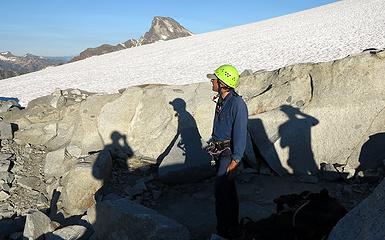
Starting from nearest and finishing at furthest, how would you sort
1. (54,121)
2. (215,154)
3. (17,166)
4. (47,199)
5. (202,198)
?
(215,154) < (202,198) < (47,199) < (17,166) < (54,121)

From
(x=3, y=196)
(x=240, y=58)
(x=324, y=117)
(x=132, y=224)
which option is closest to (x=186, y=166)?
(x=132, y=224)

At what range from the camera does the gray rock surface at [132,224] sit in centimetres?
490

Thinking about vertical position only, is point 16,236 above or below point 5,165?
below

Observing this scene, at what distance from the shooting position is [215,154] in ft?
16.3

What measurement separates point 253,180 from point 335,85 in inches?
→ 94.8

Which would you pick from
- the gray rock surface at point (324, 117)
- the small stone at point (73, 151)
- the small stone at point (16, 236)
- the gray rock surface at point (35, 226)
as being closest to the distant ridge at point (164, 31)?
the small stone at point (73, 151)

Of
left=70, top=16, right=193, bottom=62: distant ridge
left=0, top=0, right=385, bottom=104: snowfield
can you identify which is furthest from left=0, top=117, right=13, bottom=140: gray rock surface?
left=70, top=16, right=193, bottom=62: distant ridge

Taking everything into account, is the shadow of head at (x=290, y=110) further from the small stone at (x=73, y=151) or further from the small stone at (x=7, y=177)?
the small stone at (x=7, y=177)

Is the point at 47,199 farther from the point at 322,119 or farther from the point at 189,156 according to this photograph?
the point at 322,119

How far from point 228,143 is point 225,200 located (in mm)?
683

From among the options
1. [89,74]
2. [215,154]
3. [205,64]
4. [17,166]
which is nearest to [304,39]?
[205,64]

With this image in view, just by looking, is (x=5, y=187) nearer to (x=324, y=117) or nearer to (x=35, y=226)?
(x=35, y=226)

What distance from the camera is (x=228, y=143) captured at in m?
4.91

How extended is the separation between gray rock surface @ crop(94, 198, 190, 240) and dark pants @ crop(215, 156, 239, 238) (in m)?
0.50
